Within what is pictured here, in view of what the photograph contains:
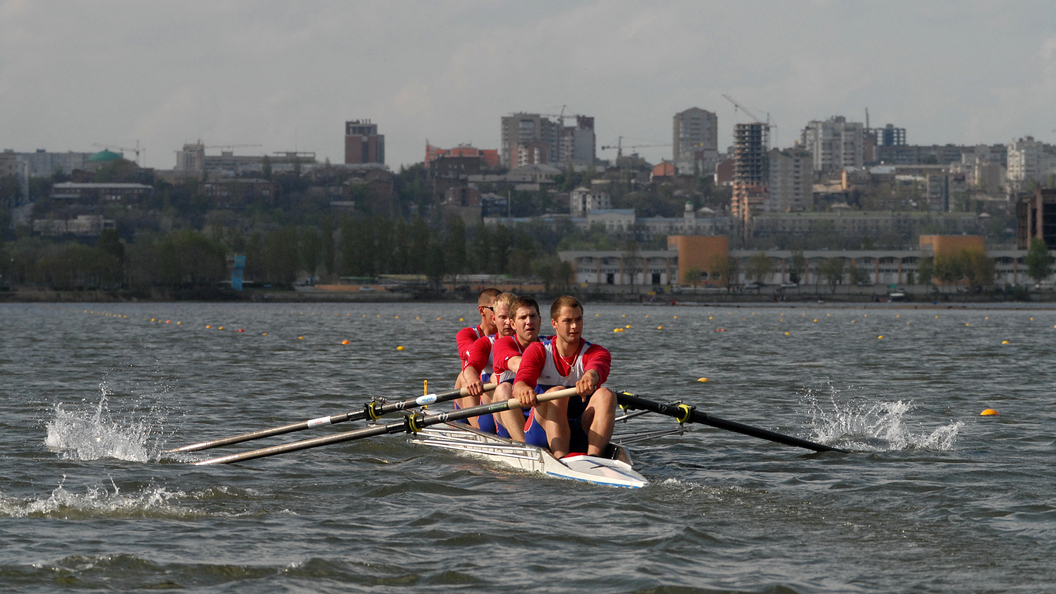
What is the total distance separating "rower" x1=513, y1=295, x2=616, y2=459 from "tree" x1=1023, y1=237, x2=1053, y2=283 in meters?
140

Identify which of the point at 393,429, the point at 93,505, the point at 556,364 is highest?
the point at 556,364

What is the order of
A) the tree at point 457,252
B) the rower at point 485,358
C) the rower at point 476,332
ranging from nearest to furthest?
1. the rower at point 485,358
2. the rower at point 476,332
3. the tree at point 457,252

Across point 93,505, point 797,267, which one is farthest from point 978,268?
point 93,505

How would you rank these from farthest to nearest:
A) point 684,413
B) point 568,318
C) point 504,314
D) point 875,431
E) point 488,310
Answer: point 875,431 → point 488,310 → point 504,314 → point 684,413 → point 568,318

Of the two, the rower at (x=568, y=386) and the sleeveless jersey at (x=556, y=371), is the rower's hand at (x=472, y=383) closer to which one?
the rower at (x=568, y=386)

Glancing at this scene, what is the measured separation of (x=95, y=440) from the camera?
48.2 feet

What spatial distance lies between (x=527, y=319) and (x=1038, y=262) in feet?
462

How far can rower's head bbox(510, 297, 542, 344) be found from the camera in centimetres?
1171

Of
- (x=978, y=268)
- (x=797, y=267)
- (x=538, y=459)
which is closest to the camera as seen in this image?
(x=538, y=459)

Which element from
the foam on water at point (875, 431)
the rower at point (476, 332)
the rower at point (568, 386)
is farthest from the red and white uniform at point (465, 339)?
the foam on water at point (875, 431)

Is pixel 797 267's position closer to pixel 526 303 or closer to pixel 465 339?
pixel 465 339

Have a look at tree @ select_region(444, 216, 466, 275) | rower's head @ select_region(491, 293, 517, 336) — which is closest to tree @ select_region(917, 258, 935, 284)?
tree @ select_region(444, 216, 466, 275)

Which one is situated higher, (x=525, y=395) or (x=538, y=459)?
(x=525, y=395)

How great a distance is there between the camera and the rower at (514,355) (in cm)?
1177
